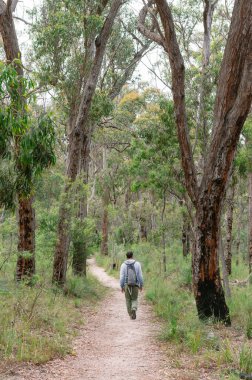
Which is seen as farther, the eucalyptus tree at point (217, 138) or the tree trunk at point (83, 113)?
the tree trunk at point (83, 113)

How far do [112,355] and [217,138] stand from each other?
4.18 m

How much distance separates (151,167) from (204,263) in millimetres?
7663

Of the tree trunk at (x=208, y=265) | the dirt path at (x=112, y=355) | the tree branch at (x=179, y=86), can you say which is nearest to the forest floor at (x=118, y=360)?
the dirt path at (x=112, y=355)

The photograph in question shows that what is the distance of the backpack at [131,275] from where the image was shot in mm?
9766

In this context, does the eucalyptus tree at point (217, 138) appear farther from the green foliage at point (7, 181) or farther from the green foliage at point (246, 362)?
the green foliage at point (7, 181)

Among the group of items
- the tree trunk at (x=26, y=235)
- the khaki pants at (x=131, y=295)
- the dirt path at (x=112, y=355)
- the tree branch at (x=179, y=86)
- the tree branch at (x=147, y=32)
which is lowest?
the dirt path at (x=112, y=355)

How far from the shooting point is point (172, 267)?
64.4 ft

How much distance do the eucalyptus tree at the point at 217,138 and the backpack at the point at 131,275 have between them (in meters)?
1.85

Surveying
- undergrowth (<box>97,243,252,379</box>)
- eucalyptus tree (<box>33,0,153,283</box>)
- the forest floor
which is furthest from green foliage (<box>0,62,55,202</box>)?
eucalyptus tree (<box>33,0,153,283</box>)

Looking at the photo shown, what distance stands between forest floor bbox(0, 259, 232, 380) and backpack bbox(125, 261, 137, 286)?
35.5 inches

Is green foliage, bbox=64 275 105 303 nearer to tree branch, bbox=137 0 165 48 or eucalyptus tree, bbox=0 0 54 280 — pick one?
eucalyptus tree, bbox=0 0 54 280

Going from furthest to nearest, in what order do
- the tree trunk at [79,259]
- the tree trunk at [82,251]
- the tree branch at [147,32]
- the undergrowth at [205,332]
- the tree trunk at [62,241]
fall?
the tree trunk at [79,259]
the tree trunk at [82,251]
the tree trunk at [62,241]
the tree branch at [147,32]
the undergrowth at [205,332]

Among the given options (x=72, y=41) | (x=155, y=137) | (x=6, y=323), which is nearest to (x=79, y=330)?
(x=6, y=323)

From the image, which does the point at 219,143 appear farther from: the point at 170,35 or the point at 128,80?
the point at 128,80
